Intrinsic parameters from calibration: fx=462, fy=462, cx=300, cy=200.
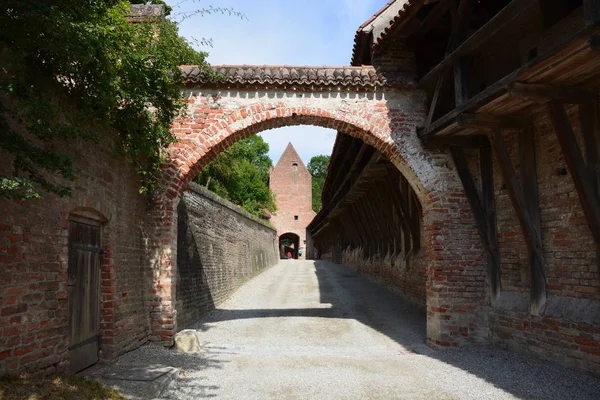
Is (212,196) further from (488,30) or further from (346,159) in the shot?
(488,30)

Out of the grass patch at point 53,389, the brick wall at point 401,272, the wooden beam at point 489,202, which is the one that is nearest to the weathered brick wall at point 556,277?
the wooden beam at point 489,202

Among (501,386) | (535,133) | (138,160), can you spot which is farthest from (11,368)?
(535,133)

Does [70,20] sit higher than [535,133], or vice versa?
[70,20]

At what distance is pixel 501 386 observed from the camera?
17.5ft

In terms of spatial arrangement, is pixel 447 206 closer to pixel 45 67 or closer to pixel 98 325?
pixel 98 325

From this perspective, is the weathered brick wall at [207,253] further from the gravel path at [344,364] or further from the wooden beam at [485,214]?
the wooden beam at [485,214]

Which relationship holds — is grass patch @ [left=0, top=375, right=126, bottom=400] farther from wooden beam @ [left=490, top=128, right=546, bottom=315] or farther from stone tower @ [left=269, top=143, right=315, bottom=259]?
stone tower @ [left=269, top=143, right=315, bottom=259]

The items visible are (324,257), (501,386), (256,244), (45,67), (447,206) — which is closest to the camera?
(45,67)

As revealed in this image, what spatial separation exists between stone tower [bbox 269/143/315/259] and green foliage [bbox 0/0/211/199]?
1357 inches

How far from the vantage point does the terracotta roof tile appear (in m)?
7.92

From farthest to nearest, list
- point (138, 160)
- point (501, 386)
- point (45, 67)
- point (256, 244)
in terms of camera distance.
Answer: point (256, 244)
point (138, 160)
point (501, 386)
point (45, 67)

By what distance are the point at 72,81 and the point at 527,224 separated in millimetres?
5992

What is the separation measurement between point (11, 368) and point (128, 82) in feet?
10.7

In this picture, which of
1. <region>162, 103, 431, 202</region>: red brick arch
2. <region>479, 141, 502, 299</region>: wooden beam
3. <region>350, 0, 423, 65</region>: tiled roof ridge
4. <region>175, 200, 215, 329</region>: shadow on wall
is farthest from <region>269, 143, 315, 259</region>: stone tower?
<region>479, 141, 502, 299</region>: wooden beam
